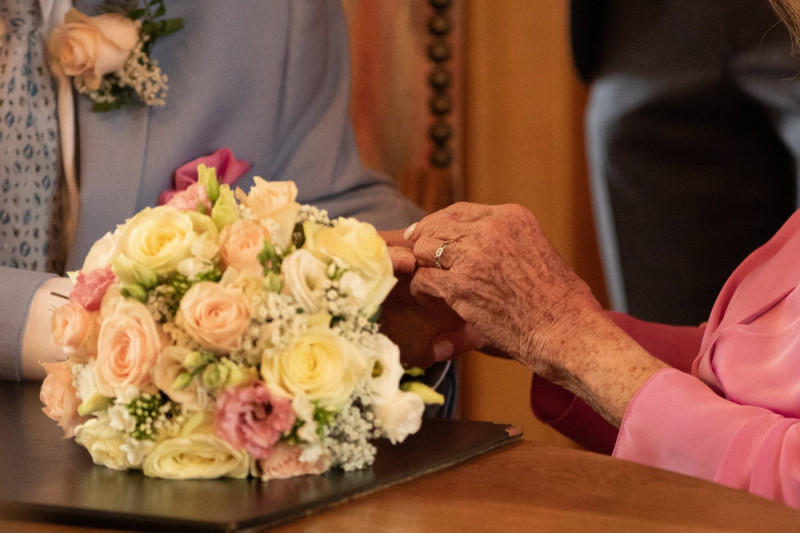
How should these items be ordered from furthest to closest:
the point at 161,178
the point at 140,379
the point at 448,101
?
the point at 448,101
the point at 161,178
the point at 140,379

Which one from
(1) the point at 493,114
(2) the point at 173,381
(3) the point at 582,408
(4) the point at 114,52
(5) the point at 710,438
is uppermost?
(4) the point at 114,52

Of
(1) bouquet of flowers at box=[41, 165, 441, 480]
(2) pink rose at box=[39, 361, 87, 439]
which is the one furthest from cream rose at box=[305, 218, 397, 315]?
(2) pink rose at box=[39, 361, 87, 439]

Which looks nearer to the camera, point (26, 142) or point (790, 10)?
point (790, 10)

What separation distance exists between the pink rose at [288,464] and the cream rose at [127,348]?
0.10 m

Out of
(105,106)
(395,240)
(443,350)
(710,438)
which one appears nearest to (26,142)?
(105,106)

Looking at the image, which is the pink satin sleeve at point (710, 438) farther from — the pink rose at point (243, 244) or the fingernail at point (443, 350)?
the pink rose at point (243, 244)

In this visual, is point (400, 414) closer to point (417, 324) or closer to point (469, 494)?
point (469, 494)

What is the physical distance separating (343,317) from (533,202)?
1483 mm

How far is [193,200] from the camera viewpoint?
2.27 ft

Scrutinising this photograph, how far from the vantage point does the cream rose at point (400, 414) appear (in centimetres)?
63

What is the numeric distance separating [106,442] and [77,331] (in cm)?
8

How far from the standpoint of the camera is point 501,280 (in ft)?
3.32

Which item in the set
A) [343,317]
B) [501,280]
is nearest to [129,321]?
[343,317]

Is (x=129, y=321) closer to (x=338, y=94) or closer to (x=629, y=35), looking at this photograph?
(x=338, y=94)
